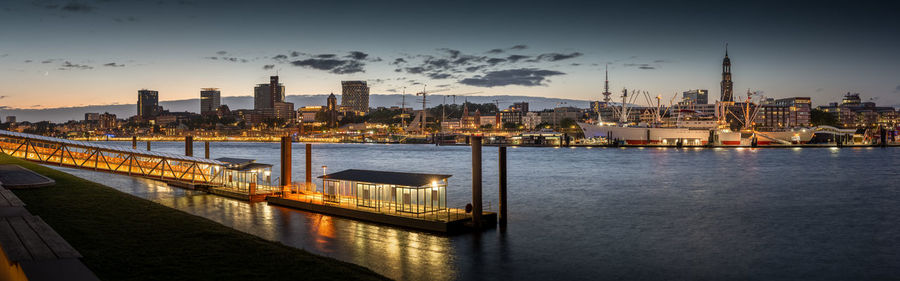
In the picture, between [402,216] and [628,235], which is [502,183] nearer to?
[402,216]

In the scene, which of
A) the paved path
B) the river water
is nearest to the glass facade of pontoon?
the river water

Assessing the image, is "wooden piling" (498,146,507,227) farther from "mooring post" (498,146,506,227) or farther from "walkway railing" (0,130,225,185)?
"walkway railing" (0,130,225,185)

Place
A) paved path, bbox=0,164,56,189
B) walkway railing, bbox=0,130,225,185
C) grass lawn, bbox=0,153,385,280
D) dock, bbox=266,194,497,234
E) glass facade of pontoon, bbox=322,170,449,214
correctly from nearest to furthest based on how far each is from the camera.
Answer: grass lawn, bbox=0,153,385,280, paved path, bbox=0,164,56,189, dock, bbox=266,194,497,234, glass facade of pontoon, bbox=322,170,449,214, walkway railing, bbox=0,130,225,185

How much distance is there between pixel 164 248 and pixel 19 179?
480 inches

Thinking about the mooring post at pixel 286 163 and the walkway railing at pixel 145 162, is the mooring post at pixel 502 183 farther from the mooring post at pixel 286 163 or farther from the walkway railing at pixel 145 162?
the walkway railing at pixel 145 162

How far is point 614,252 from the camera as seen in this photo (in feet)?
82.0

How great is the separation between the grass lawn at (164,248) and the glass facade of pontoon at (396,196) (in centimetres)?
869

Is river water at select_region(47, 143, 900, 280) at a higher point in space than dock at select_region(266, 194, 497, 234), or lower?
lower

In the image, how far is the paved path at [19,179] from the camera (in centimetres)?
2117

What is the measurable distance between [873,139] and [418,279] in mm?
181451

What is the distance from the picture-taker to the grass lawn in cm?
1302

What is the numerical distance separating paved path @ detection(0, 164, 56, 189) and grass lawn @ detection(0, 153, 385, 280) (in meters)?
0.46

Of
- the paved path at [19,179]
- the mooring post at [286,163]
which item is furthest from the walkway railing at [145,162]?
the paved path at [19,179]

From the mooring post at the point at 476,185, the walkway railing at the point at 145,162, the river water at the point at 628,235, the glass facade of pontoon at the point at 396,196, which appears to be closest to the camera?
the river water at the point at 628,235
